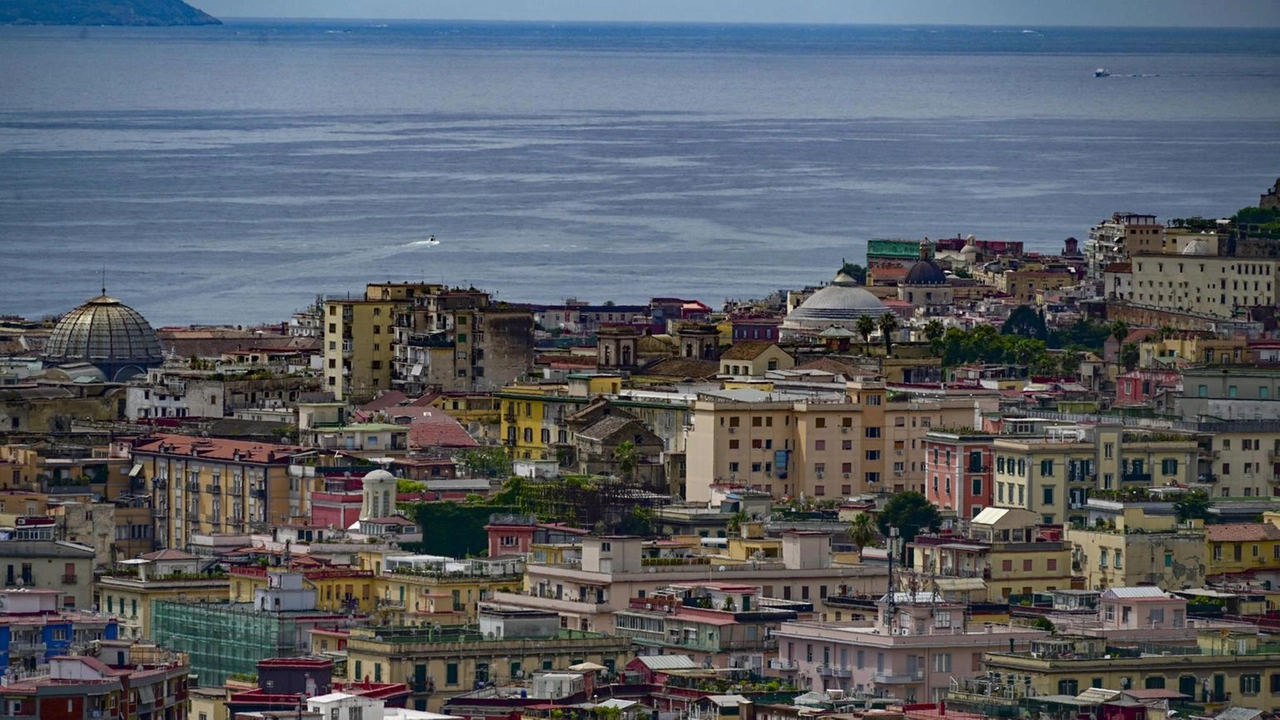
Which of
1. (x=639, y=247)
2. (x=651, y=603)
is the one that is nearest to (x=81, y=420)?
(x=651, y=603)

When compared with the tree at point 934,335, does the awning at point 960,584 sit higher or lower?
lower

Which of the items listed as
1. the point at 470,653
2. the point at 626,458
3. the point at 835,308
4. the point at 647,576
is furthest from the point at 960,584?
the point at 835,308

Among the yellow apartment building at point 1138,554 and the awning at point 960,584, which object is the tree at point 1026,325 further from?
the awning at point 960,584

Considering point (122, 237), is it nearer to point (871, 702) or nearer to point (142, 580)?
point (142, 580)

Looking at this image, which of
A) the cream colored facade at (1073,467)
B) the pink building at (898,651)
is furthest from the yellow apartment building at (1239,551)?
the pink building at (898,651)

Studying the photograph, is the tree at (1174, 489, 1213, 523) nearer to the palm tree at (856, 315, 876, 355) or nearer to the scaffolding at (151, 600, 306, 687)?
the scaffolding at (151, 600, 306, 687)

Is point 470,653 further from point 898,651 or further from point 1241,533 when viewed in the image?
point 1241,533
